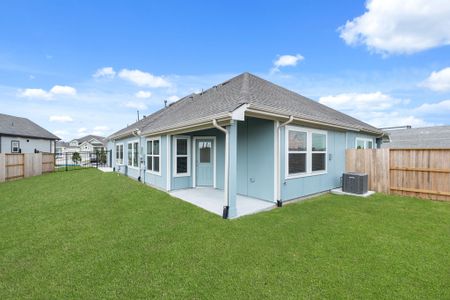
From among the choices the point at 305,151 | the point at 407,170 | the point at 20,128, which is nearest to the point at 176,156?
the point at 305,151

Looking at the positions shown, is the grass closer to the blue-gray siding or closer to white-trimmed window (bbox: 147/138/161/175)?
the blue-gray siding

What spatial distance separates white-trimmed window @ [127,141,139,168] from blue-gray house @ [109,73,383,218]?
1.59 m

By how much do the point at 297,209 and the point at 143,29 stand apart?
12.1 metres

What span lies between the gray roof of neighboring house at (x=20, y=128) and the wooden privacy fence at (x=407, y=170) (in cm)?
2826

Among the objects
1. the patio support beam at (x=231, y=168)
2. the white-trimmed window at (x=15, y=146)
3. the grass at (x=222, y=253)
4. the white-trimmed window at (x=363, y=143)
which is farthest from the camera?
the white-trimmed window at (x=15, y=146)

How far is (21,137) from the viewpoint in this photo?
824 inches

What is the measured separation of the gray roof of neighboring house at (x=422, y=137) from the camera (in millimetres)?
20250

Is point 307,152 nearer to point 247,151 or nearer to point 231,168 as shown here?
point 247,151

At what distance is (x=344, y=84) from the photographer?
13492 millimetres

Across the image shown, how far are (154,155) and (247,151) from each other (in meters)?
4.83

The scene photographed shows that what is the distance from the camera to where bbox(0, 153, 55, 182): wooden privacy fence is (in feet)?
39.2

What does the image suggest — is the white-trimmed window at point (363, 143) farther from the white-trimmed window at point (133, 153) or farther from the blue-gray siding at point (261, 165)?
the white-trimmed window at point (133, 153)

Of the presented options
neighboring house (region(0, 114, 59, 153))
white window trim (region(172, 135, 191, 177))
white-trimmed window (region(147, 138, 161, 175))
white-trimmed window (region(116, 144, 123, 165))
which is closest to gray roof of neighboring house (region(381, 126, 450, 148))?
white window trim (region(172, 135, 191, 177))

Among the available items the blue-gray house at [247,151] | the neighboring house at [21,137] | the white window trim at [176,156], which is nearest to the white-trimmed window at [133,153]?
the blue-gray house at [247,151]
